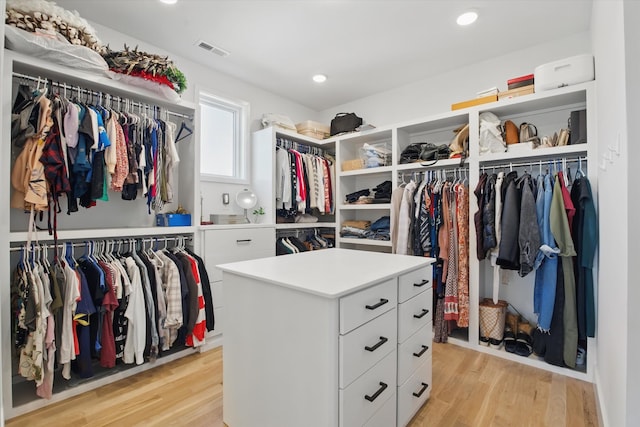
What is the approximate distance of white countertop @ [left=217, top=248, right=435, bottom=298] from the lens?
1212 millimetres

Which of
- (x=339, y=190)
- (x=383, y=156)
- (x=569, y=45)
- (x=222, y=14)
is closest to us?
(x=222, y=14)

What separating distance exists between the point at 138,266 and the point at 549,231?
117 inches

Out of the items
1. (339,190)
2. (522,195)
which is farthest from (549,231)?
(339,190)

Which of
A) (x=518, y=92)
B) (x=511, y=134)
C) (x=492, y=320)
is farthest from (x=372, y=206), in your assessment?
(x=518, y=92)

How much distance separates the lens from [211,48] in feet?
8.88

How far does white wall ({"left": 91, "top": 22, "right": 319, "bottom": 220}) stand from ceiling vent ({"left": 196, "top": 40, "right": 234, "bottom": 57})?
1.13 ft

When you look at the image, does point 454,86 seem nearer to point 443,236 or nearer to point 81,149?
point 443,236

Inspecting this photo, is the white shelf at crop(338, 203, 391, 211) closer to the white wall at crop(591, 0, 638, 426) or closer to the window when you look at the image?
the window

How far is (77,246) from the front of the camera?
7.07ft

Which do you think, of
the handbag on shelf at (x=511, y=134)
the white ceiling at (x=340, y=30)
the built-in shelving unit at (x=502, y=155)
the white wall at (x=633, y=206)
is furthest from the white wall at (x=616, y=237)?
the white ceiling at (x=340, y=30)

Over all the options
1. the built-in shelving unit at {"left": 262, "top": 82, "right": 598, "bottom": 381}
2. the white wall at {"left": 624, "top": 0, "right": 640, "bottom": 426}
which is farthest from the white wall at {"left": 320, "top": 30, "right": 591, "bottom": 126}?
the white wall at {"left": 624, "top": 0, "right": 640, "bottom": 426}

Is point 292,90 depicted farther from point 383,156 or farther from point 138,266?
point 138,266

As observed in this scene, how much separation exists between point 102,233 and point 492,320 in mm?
3045

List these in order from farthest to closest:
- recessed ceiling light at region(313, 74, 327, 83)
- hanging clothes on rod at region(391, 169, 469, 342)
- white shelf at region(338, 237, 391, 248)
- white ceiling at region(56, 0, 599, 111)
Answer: recessed ceiling light at region(313, 74, 327, 83), white shelf at region(338, 237, 391, 248), hanging clothes on rod at region(391, 169, 469, 342), white ceiling at region(56, 0, 599, 111)
